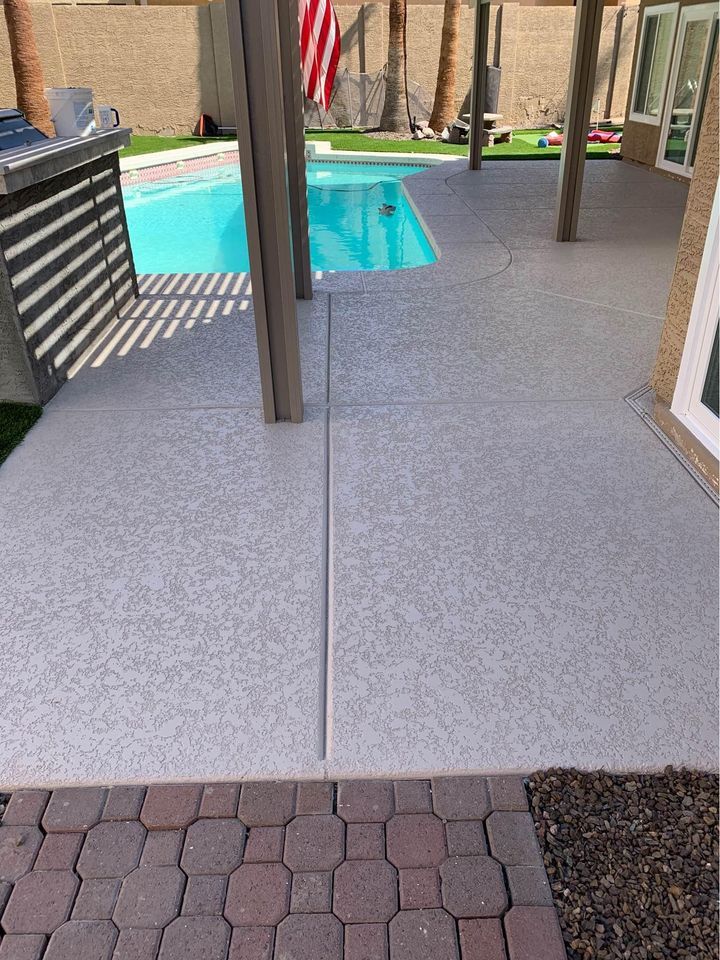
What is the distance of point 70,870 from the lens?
1834 millimetres

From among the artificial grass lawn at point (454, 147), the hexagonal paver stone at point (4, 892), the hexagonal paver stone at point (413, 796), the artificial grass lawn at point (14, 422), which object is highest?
the artificial grass lawn at point (454, 147)

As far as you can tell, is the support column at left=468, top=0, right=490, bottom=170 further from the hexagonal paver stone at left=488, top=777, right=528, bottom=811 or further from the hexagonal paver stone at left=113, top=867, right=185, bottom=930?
the hexagonal paver stone at left=113, top=867, right=185, bottom=930

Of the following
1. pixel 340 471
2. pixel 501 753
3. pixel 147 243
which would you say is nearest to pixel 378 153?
pixel 147 243

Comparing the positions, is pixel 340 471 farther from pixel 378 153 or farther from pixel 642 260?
pixel 378 153

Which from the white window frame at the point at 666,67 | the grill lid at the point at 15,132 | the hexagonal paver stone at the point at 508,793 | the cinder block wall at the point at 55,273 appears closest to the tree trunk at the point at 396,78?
the white window frame at the point at 666,67

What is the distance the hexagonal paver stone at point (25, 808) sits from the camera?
6.41 feet

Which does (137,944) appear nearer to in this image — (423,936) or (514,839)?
(423,936)

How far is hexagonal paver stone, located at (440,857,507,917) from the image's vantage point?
1736mm

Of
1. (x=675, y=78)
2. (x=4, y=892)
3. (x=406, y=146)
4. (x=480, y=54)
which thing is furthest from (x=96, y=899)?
(x=406, y=146)

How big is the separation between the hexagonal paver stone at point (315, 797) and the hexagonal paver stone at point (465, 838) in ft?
1.05

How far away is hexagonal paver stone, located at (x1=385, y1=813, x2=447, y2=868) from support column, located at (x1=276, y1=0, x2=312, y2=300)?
4446 mm

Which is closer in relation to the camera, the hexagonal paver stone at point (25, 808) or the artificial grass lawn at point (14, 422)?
the hexagonal paver stone at point (25, 808)

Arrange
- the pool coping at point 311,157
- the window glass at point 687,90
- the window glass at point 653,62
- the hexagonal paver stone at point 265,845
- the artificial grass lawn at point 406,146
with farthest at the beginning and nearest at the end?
the artificial grass lawn at point 406,146 < the pool coping at point 311,157 < the window glass at point 653,62 < the window glass at point 687,90 < the hexagonal paver stone at point 265,845

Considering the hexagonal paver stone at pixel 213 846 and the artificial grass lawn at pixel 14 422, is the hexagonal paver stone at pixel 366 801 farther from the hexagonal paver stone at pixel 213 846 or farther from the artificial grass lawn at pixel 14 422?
the artificial grass lawn at pixel 14 422
